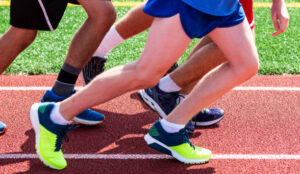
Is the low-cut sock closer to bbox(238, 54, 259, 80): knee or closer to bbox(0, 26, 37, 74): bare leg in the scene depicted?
bbox(0, 26, 37, 74): bare leg

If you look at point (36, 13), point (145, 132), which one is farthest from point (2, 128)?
point (145, 132)

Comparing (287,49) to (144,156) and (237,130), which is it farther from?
(144,156)

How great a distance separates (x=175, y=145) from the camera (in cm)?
317

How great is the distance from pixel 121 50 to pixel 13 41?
2.23 meters

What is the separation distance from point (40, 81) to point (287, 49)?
2.83 m

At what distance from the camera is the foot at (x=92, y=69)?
4.05 meters

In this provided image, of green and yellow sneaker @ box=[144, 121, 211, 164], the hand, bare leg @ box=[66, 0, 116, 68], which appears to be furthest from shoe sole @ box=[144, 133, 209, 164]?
the hand

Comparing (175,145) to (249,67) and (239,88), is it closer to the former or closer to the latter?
(249,67)

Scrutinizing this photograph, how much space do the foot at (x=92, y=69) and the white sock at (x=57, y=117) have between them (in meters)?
1.01

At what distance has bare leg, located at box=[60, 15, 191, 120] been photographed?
2682 millimetres

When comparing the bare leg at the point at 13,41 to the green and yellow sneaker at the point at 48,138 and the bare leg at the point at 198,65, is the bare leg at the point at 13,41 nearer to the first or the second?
the green and yellow sneaker at the point at 48,138

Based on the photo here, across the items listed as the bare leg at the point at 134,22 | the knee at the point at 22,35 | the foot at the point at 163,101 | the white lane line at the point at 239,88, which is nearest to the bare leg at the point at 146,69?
the knee at the point at 22,35

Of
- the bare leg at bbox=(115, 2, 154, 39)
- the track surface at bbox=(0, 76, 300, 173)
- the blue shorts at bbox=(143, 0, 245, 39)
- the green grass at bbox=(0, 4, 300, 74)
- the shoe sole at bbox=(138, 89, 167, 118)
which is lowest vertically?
the green grass at bbox=(0, 4, 300, 74)

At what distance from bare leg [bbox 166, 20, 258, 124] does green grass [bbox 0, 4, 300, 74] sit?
2.20 m
